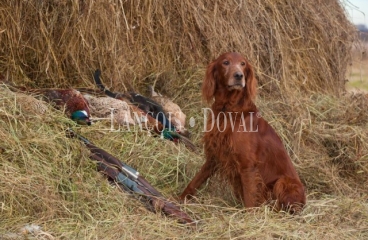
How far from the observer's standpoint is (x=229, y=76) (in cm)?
503

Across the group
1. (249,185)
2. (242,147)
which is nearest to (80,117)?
(242,147)

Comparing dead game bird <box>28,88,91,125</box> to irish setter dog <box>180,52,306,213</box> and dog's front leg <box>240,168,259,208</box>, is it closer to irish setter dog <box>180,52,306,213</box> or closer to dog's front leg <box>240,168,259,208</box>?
irish setter dog <box>180,52,306,213</box>

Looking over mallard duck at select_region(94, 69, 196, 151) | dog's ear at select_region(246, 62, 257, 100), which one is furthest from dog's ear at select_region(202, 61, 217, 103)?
mallard duck at select_region(94, 69, 196, 151)

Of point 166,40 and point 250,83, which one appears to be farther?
point 166,40

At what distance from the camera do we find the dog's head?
501 cm

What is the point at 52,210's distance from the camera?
4.46m

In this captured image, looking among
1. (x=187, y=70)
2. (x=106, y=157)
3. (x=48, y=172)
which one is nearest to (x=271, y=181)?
(x=106, y=157)

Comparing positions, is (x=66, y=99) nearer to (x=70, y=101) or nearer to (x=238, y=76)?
(x=70, y=101)

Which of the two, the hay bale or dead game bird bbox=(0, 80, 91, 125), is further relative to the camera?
the hay bale

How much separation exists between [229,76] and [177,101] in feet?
6.89

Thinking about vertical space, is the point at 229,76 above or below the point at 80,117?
above

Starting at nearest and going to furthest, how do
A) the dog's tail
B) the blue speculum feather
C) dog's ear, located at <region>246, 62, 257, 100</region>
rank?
dog's ear, located at <region>246, 62, 257, 100</region> → the blue speculum feather → the dog's tail

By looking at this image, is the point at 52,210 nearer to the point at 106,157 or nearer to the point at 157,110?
the point at 106,157

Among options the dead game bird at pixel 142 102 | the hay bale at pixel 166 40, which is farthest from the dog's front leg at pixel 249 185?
the hay bale at pixel 166 40
